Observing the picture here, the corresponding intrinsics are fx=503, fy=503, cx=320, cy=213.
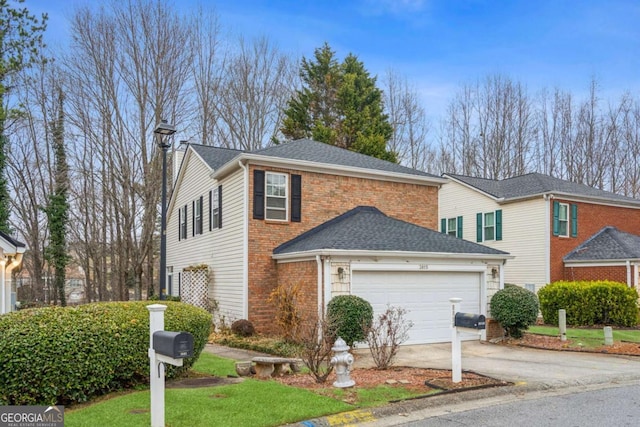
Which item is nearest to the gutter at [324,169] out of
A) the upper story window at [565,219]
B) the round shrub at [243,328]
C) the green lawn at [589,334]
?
the round shrub at [243,328]

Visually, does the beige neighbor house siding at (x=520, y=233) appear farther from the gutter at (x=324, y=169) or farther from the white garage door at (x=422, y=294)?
the white garage door at (x=422, y=294)

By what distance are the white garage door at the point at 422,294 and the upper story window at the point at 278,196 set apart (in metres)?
3.92

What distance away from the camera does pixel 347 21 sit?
18266 millimetres

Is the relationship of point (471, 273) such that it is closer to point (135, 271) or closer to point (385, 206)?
point (385, 206)

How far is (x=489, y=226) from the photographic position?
930 inches

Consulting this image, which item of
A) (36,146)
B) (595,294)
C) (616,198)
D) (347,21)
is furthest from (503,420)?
(36,146)

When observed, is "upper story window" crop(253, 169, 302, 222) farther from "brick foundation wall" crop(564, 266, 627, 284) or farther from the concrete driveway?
"brick foundation wall" crop(564, 266, 627, 284)

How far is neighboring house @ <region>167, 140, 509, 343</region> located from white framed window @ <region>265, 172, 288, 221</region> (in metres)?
0.03

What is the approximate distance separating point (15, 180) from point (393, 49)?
23.8 metres

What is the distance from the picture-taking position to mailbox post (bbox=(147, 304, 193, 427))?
5314mm

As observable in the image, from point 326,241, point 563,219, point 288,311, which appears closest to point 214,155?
point 326,241

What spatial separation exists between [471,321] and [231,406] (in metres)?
3.91

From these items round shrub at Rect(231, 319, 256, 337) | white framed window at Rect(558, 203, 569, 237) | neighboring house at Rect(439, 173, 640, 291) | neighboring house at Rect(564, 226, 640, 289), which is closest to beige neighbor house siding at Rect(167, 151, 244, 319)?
round shrub at Rect(231, 319, 256, 337)

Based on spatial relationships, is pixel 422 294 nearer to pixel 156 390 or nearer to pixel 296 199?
pixel 296 199
